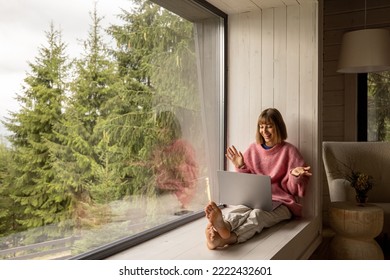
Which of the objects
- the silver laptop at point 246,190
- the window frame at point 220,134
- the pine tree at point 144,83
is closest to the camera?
the window frame at point 220,134

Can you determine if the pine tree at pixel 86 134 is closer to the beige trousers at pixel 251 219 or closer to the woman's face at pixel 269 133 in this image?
the beige trousers at pixel 251 219

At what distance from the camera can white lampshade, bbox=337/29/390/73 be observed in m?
2.67

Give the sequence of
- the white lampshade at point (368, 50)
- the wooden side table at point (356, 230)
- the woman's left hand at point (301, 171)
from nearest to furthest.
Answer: the woman's left hand at point (301, 171) → the wooden side table at point (356, 230) → the white lampshade at point (368, 50)

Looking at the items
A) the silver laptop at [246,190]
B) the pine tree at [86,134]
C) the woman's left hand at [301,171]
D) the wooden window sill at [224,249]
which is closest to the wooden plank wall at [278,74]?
the woman's left hand at [301,171]

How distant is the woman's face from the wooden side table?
0.56 metres

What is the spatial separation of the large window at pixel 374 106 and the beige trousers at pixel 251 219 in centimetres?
181

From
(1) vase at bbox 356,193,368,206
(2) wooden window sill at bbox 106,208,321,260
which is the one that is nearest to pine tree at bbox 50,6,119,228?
(2) wooden window sill at bbox 106,208,321,260

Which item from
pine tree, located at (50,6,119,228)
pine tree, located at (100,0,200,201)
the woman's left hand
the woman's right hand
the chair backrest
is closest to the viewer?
pine tree, located at (50,6,119,228)

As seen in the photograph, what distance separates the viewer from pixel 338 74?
3672 mm

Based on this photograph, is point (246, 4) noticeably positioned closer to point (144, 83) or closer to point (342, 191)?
point (144, 83)

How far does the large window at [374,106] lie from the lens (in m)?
3.61

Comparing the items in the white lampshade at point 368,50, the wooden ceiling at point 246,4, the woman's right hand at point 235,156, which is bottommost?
the woman's right hand at point 235,156

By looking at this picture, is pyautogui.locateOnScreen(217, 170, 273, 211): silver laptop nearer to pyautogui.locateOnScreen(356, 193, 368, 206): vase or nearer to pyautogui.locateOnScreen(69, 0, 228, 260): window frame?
pyautogui.locateOnScreen(69, 0, 228, 260): window frame
